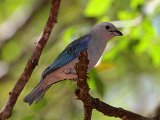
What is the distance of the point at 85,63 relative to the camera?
2.80 metres

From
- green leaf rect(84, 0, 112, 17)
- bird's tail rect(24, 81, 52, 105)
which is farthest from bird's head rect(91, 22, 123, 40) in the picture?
green leaf rect(84, 0, 112, 17)

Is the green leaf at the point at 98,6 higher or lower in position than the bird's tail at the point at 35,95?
higher

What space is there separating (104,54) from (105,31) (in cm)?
108

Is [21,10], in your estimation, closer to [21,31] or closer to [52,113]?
[21,31]

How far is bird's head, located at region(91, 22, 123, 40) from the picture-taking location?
142 inches

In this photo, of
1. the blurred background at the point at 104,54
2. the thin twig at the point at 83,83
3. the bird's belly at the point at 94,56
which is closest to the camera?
the thin twig at the point at 83,83

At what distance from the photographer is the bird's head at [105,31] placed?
11.8ft

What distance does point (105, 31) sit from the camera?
143 inches

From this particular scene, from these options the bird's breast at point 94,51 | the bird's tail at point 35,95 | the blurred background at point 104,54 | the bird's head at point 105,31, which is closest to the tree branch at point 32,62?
the bird's tail at point 35,95

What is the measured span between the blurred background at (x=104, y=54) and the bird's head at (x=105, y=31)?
22.2 inches

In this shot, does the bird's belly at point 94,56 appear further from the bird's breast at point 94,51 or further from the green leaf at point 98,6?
the green leaf at point 98,6

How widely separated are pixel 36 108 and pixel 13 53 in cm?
292

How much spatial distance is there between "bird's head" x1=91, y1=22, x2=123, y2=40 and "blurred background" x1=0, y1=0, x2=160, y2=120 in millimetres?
563

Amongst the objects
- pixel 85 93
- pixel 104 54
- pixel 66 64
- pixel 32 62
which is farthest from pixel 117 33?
pixel 104 54
